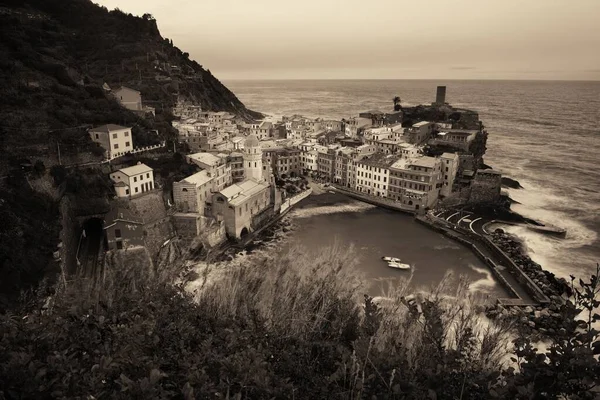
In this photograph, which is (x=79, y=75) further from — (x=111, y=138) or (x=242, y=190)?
(x=242, y=190)

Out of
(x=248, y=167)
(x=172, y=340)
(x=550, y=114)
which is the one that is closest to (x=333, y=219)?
(x=248, y=167)

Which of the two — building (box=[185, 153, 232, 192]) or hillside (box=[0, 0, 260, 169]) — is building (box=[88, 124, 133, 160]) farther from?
building (box=[185, 153, 232, 192])

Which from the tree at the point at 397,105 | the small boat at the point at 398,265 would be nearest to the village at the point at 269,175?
the small boat at the point at 398,265

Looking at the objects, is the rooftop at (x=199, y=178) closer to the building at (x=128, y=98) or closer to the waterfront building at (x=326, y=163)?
the waterfront building at (x=326, y=163)

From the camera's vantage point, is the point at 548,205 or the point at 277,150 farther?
the point at 277,150

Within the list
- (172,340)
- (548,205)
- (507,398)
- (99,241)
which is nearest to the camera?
(507,398)

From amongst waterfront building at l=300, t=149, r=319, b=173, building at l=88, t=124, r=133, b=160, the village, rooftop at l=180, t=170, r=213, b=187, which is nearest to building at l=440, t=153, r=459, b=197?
the village

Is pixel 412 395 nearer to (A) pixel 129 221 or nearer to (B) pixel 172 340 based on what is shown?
(B) pixel 172 340
